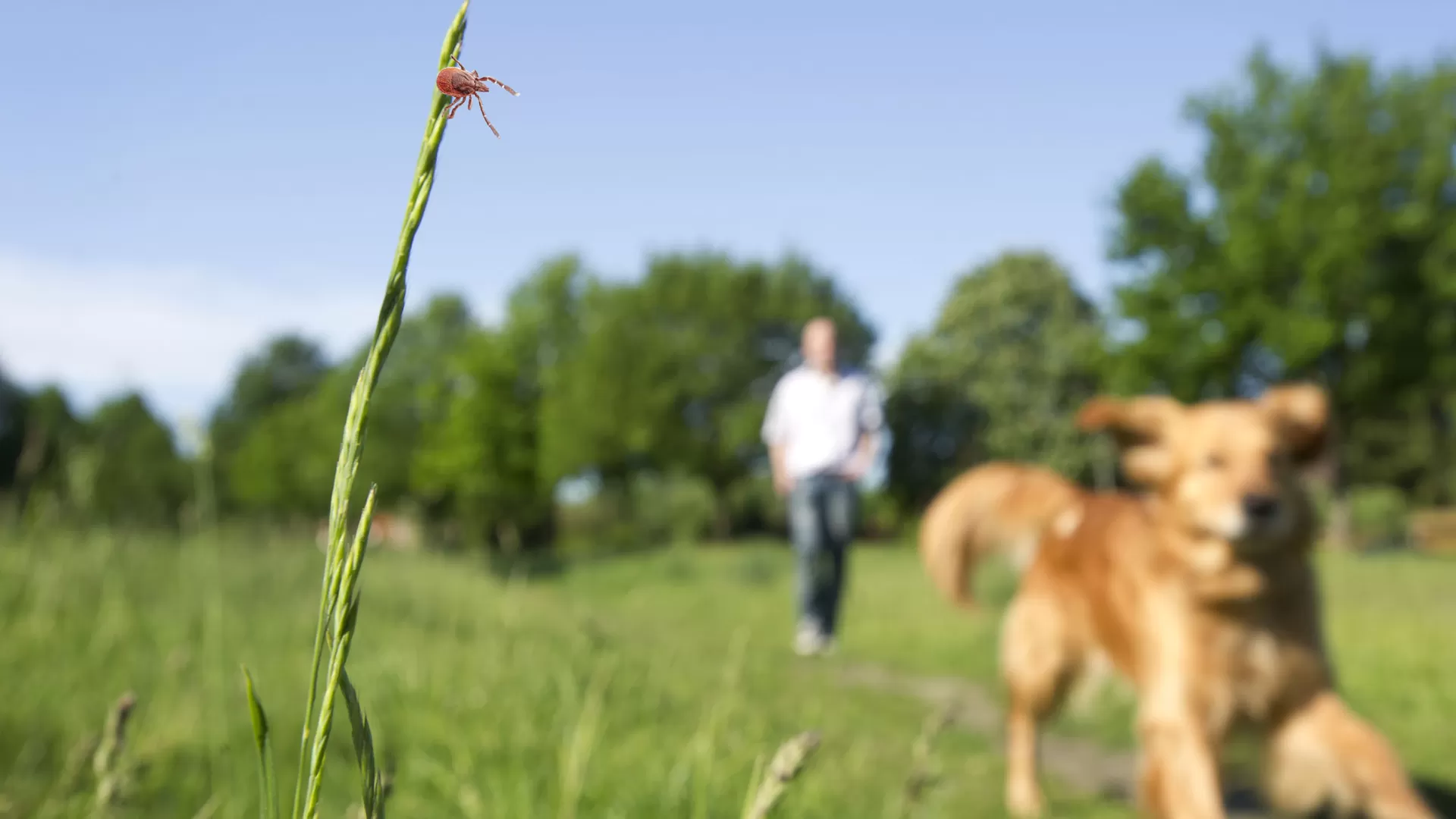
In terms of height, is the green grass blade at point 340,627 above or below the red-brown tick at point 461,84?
below

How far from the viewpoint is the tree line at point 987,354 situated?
81.3 feet

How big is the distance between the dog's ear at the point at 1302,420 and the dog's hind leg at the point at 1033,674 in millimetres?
1034

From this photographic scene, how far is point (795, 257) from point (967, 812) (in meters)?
41.2

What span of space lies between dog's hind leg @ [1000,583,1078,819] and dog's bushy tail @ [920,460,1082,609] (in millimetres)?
387

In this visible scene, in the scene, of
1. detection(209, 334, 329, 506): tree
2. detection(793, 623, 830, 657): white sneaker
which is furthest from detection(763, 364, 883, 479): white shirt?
detection(209, 334, 329, 506): tree

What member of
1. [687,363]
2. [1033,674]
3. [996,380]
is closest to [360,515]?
[1033,674]

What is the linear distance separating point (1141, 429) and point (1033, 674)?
1088 millimetres

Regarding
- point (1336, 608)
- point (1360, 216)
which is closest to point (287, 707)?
point (1336, 608)

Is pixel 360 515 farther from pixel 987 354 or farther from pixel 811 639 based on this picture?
pixel 987 354

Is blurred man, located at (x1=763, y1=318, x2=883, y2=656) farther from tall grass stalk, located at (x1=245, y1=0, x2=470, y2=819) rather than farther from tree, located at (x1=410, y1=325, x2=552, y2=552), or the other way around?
tree, located at (x1=410, y1=325, x2=552, y2=552)

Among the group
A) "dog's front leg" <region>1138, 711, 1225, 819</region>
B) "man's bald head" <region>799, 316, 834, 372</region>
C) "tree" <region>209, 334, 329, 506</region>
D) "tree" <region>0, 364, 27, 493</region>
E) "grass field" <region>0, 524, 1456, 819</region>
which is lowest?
"dog's front leg" <region>1138, 711, 1225, 819</region>

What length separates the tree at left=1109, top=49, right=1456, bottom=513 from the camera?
79.7 ft

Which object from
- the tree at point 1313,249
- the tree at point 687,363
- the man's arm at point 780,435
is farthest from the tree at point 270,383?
the man's arm at point 780,435

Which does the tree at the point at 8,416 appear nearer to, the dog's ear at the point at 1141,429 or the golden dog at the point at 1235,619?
the dog's ear at the point at 1141,429
